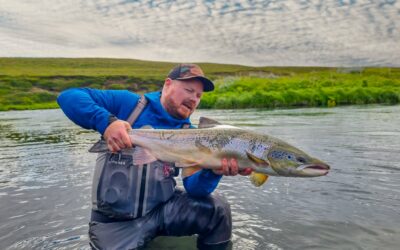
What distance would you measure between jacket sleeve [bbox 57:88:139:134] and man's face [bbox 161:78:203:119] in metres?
0.48

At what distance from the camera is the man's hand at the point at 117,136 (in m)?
4.30

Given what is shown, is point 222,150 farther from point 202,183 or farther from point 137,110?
point 137,110

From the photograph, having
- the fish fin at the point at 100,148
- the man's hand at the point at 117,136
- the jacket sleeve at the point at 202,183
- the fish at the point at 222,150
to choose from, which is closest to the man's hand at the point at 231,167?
the fish at the point at 222,150

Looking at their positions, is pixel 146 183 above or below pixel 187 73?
below

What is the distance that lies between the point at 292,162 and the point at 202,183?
1.34 metres

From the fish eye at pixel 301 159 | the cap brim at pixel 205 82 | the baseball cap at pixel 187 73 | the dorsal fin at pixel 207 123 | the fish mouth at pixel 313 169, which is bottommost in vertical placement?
the fish mouth at pixel 313 169

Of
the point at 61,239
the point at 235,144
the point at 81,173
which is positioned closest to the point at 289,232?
the point at 235,144

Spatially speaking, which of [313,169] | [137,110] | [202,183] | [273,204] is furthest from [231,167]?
[273,204]

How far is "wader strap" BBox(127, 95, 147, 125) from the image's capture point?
Answer: 193 inches

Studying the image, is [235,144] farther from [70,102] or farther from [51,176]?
[51,176]

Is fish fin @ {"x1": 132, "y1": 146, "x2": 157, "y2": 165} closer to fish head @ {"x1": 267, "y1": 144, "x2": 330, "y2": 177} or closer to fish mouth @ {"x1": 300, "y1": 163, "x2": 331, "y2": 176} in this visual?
fish head @ {"x1": 267, "y1": 144, "x2": 330, "y2": 177}

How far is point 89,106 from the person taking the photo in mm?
4555

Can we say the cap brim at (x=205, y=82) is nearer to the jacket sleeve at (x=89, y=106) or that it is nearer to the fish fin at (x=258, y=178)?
the jacket sleeve at (x=89, y=106)

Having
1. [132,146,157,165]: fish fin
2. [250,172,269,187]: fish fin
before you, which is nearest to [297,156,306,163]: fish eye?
[250,172,269,187]: fish fin
